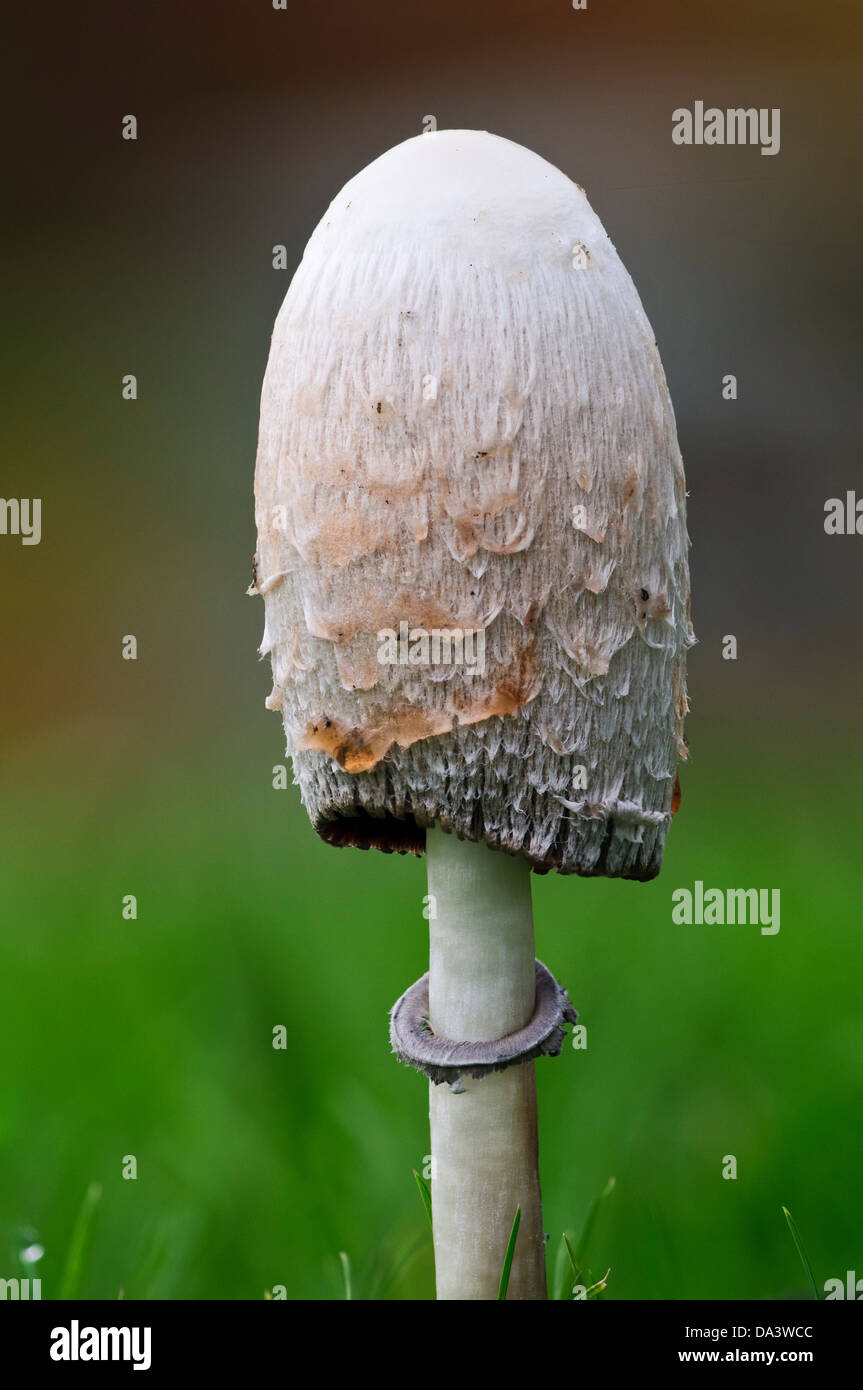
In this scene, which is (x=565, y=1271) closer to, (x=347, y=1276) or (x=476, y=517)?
(x=347, y=1276)

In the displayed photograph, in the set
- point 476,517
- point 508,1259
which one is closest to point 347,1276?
point 508,1259

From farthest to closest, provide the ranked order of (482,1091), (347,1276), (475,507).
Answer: (347,1276) < (482,1091) < (475,507)

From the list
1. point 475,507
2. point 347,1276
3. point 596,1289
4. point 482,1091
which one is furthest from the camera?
point 347,1276

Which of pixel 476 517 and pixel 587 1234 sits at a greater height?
pixel 476 517

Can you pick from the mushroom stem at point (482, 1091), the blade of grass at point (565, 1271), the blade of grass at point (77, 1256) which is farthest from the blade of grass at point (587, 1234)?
the blade of grass at point (77, 1256)

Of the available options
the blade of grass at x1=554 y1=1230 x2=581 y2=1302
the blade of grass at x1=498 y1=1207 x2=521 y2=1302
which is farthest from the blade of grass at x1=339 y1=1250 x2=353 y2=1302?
the blade of grass at x1=498 y1=1207 x2=521 y2=1302

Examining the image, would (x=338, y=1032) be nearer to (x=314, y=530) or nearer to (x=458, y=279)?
(x=314, y=530)

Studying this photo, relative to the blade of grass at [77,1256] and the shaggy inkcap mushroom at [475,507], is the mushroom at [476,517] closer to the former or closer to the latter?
the shaggy inkcap mushroom at [475,507]

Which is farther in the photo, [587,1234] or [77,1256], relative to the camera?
[587,1234]
